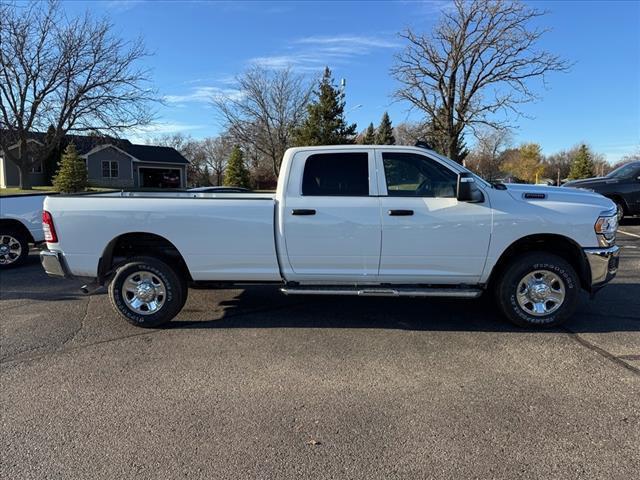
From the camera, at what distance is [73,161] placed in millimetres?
36750

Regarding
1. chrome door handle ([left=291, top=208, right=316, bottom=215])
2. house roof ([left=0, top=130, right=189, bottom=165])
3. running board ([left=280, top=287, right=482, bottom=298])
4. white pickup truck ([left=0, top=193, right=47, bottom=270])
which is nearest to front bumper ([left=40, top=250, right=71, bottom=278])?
running board ([left=280, top=287, right=482, bottom=298])

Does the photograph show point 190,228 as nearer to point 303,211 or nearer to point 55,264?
point 303,211

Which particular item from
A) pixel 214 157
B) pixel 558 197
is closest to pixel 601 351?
pixel 558 197

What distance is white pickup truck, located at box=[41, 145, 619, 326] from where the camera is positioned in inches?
201

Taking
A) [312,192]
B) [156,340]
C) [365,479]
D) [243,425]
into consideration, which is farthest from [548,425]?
[156,340]

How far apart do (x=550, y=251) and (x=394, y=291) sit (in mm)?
1864

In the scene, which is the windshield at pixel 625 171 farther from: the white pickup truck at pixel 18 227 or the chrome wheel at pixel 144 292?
the white pickup truck at pixel 18 227

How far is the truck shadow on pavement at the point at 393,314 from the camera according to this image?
213 inches

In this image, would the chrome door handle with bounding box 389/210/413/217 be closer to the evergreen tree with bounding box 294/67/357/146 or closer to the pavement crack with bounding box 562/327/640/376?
the pavement crack with bounding box 562/327/640/376

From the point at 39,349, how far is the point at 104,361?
87 centimetres

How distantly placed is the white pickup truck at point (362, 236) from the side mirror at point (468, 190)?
14 mm

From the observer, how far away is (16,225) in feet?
30.1

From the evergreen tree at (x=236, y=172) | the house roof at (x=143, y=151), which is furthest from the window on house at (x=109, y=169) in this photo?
the evergreen tree at (x=236, y=172)

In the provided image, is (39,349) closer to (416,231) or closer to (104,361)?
(104,361)
